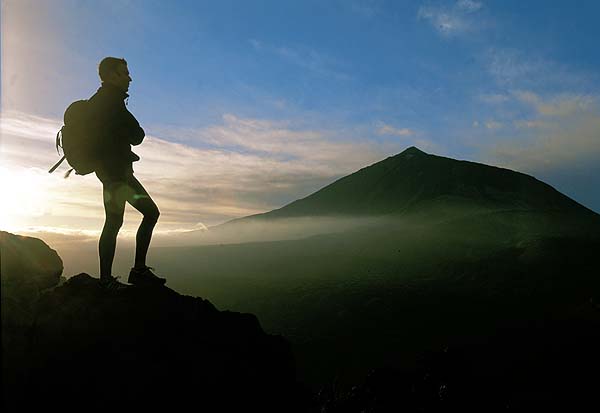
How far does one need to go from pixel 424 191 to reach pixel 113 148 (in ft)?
432

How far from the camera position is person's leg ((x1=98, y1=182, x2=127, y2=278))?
681 cm

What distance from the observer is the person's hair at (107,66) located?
684 cm

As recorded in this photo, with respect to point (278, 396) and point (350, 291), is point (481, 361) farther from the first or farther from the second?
point (350, 291)

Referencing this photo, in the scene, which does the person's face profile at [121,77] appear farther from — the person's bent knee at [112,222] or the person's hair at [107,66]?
the person's bent knee at [112,222]

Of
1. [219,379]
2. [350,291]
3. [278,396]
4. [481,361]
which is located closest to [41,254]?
[219,379]

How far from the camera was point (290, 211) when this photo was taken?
159500mm

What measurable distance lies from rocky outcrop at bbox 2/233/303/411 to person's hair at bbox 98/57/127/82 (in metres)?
3.07

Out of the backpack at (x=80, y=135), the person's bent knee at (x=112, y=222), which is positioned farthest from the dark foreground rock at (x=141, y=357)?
the backpack at (x=80, y=135)

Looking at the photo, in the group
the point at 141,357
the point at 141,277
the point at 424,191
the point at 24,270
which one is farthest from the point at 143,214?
the point at 424,191

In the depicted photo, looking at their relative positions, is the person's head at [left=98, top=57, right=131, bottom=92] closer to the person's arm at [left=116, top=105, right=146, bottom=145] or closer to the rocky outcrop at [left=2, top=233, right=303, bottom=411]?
the person's arm at [left=116, top=105, right=146, bottom=145]

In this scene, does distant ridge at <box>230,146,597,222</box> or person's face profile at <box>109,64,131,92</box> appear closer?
person's face profile at <box>109,64,131,92</box>

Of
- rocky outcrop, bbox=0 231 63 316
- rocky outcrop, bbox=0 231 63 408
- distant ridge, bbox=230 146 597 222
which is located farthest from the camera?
distant ridge, bbox=230 146 597 222

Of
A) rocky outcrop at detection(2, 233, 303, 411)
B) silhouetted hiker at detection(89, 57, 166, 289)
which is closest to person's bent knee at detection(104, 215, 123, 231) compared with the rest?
silhouetted hiker at detection(89, 57, 166, 289)

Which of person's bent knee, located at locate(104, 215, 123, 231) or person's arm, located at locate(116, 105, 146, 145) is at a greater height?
person's arm, located at locate(116, 105, 146, 145)
